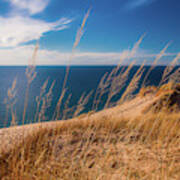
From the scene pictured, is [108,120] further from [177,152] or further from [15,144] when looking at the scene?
[15,144]

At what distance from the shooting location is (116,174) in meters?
1.07

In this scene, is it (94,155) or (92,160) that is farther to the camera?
(94,155)

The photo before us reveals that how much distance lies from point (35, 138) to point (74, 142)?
0.45 metres

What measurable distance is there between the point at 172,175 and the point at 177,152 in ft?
1.28

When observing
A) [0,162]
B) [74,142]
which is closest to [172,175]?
[74,142]

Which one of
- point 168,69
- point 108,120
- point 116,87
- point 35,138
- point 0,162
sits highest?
point 168,69

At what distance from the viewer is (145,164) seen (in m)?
1.21

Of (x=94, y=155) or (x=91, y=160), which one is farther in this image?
(x=94, y=155)

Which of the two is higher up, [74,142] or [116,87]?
[116,87]

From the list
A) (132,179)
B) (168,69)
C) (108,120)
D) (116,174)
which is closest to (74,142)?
(108,120)

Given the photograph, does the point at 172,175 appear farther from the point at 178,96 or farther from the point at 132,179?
the point at 178,96

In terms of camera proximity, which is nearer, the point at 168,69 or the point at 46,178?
the point at 46,178

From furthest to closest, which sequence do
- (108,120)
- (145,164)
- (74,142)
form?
(108,120), (74,142), (145,164)

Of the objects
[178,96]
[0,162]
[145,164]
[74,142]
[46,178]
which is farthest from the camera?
[178,96]
